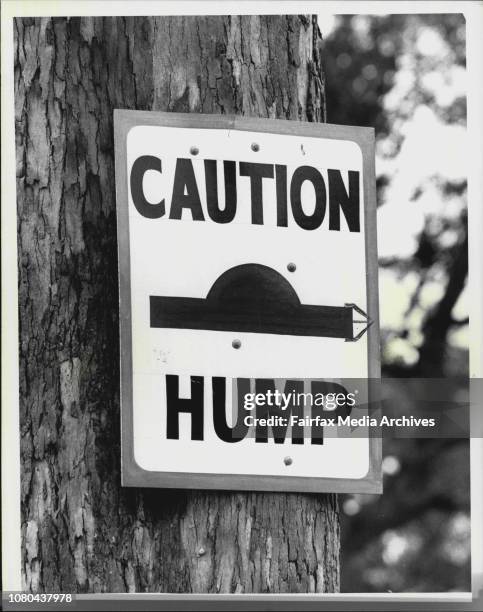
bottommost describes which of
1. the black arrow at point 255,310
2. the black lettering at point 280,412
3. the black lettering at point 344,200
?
the black lettering at point 280,412

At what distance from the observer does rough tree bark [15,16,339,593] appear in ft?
7.32

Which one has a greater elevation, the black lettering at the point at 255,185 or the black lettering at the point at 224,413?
the black lettering at the point at 255,185

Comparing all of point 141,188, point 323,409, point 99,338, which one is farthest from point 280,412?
point 141,188

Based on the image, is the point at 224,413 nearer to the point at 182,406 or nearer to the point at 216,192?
the point at 182,406

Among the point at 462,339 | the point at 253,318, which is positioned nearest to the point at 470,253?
the point at 462,339

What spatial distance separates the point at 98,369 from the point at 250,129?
0.61 m

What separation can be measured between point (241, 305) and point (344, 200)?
13.0 inches

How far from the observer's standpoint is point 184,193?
2.27 m

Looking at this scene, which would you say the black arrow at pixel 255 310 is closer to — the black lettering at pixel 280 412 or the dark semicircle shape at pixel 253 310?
the dark semicircle shape at pixel 253 310

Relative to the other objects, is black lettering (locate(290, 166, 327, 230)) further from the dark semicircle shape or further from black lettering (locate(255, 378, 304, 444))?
black lettering (locate(255, 378, 304, 444))

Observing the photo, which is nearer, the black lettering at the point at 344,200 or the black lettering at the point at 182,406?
the black lettering at the point at 182,406

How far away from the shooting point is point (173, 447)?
2.21 m

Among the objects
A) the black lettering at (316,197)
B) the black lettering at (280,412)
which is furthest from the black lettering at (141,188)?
the black lettering at (280,412)

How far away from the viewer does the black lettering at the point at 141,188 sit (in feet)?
7.37
